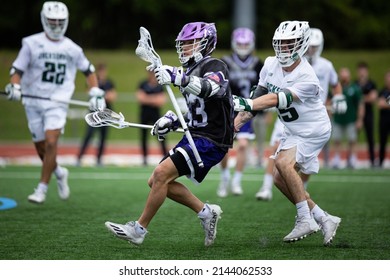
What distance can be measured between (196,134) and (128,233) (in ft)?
3.12

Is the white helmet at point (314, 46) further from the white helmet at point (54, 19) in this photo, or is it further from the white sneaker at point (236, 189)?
the white helmet at point (54, 19)

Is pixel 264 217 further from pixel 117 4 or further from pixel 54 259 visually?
pixel 117 4

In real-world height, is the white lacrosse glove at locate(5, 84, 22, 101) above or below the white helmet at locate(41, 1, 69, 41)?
below

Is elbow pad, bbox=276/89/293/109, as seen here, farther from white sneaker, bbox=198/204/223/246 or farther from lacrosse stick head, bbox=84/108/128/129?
lacrosse stick head, bbox=84/108/128/129

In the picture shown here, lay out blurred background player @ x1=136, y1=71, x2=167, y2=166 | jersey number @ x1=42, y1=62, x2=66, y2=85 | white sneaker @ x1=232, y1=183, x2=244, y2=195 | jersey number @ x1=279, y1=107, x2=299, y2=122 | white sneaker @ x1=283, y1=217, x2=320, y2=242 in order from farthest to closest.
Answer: blurred background player @ x1=136, y1=71, x2=167, y2=166
white sneaker @ x1=232, y1=183, x2=244, y2=195
jersey number @ x1=42, y1=62, x2=66, y2=85
jersey number @ x1=279, y1=107, x2=299, y2=122
white sneaker @ x1=283, y1=217, x2=320, y2=242

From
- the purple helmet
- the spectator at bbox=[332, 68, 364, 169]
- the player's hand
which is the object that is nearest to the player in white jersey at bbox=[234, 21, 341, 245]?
the player's hand

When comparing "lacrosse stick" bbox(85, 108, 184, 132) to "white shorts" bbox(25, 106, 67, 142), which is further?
"white shorts" bbox(25, 106, 67, 142)

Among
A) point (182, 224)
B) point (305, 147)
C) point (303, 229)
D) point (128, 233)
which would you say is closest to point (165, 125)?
point (128, 233)

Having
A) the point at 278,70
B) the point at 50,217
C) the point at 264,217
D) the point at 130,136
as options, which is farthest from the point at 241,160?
the point at 130,136

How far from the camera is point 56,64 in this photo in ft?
31.5

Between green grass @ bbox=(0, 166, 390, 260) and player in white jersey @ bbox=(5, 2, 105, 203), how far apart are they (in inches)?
27.3

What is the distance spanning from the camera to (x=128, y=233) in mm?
6723

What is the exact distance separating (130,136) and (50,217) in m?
13.9

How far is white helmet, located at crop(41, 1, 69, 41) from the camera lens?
375 inches
